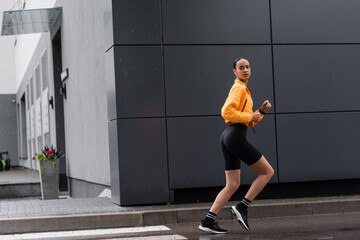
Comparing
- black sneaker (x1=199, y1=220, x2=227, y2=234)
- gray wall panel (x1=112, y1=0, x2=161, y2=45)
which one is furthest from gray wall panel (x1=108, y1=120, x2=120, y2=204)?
black sneaker (x1=199, y1=220, x2=227, y2=234)

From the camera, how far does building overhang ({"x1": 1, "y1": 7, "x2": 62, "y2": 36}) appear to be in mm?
17344

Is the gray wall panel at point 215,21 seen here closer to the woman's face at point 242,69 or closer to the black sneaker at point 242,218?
the woman's face at point 242,69

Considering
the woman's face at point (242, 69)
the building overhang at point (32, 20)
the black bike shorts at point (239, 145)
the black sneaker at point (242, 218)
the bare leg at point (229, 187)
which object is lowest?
the black sneaker at point (242, 218)

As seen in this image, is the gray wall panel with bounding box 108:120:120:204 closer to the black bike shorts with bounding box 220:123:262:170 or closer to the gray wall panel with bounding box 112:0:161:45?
the gray wall panel with bounding box 112:0:161:45

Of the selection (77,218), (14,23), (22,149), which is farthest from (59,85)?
(22,149)

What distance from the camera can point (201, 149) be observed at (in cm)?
975

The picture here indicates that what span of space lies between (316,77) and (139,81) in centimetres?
296

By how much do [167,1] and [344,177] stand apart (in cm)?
409

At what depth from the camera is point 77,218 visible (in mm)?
8414

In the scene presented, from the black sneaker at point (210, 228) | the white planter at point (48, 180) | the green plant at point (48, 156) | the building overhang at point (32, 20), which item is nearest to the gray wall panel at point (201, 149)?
the black sneaker at point (210, 228)

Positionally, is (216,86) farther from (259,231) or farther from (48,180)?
(48,180)

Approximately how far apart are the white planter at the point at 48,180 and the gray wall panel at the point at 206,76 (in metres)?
6.83

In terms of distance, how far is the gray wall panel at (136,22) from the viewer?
9500 millimetres

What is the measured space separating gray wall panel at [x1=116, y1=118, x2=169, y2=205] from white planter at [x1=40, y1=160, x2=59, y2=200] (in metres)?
6.51
